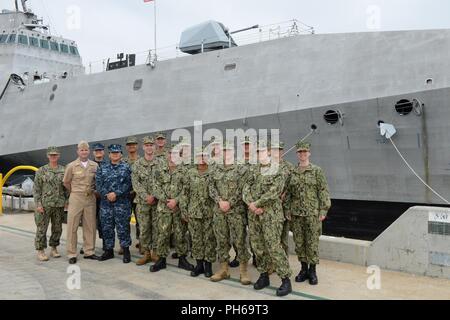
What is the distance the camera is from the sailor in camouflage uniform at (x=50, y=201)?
6.16 meters

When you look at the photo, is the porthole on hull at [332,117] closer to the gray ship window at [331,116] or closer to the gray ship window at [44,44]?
the gray ship window at [331,116]

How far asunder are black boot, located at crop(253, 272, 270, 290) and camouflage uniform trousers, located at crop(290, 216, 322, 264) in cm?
47

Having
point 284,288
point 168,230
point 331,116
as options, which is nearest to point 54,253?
point 168,230

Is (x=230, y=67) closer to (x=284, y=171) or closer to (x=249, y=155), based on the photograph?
(x=249, y=155)

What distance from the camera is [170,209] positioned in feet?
17.7

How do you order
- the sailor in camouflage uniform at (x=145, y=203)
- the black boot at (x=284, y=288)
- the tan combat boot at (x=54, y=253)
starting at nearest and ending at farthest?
the black boot at (x=284, y=288) → the sailor in camouflage uniform at (x=145, y=203) → the tan combat boot at (x=54, y=253)

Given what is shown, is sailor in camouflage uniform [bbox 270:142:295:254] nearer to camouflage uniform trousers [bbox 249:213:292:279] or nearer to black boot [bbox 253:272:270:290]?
camouflage uniform trousers [bbox 249:213:292:279]

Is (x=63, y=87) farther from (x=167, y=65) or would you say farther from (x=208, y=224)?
(x=208, y=224)

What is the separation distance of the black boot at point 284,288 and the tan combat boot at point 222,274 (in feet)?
2.56

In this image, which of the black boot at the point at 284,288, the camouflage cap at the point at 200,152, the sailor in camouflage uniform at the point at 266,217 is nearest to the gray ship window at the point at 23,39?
the camouflage cap at the point at 200,152

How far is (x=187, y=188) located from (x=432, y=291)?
279 centimetres

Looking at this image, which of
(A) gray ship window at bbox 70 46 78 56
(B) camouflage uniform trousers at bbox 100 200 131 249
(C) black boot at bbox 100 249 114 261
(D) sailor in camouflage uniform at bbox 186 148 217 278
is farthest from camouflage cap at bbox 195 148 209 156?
(A) gray ship window at bbox 70 46 78 56

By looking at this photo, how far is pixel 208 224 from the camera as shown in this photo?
5148 mm

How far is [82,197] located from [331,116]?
5.48m
